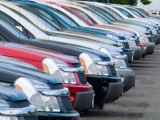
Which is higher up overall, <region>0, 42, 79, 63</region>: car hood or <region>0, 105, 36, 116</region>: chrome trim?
<region>0, 105, 36, 116</region>: chrome trim

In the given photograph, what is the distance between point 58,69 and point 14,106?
9.35 feet

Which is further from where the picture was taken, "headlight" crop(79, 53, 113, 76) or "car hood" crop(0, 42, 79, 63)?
"headlight" crop(79, 53, 113, 76)

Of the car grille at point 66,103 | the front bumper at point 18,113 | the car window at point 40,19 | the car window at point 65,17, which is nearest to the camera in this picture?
the front bumper at point 18,113

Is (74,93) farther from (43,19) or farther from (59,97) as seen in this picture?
(43,19)

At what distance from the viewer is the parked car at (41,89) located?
5.65 m

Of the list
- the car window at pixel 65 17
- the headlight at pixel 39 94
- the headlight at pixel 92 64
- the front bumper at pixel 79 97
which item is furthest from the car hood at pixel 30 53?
the car window at pixel 65 17

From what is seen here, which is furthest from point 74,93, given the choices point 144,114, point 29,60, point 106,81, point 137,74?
point 137,74

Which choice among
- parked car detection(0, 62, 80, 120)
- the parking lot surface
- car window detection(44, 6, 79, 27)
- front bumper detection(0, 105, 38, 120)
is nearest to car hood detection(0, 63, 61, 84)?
parked car detection(0, 62, 80, 120)

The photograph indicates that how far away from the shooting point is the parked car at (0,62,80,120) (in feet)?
18.5

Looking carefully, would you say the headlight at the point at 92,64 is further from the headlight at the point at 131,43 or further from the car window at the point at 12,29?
the headlight at the point at 131,43

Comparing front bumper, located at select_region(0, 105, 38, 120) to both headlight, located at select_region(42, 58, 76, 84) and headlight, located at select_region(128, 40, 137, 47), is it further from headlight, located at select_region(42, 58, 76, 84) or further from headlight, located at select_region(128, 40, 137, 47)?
headlight, located at select_region(128, 40, 137, 47)

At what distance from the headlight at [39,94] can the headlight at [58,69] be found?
1377mm

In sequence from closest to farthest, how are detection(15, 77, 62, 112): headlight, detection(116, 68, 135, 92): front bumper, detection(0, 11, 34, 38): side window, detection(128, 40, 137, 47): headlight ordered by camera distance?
detection(15, 77, 62, 112): headlight
detection(0, 11, 34, 38): side window
detection(116, 68, 135, 92): front bumper
detection(128, 40, 137, 47): headlight

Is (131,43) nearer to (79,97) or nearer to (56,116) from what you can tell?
(79,97)
